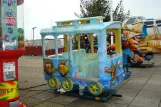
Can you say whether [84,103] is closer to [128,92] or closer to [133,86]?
[128,92]

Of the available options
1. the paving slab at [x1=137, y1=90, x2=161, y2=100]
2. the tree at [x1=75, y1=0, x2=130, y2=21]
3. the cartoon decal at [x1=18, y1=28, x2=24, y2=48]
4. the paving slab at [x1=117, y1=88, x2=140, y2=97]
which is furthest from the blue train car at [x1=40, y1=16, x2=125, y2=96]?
the tree at [x1=75, y1=0, x2=130, y2=21]

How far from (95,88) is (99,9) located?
12694 mm

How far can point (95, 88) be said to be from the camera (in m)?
6.28

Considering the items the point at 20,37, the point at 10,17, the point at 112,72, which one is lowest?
the point at 112,72

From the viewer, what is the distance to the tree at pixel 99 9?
18.1 meters

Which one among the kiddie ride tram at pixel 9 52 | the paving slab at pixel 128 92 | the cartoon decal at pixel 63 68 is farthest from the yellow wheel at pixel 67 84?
the kiddie ride tram at pixel 9 52

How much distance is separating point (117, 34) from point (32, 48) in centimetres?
1544

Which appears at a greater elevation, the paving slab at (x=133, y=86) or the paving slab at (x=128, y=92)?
the paving slab at (x=133, y=86)

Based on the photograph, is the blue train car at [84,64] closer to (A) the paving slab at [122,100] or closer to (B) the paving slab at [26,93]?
(A) the paving slab at [122,100]

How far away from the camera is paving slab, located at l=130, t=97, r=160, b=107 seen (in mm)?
5984

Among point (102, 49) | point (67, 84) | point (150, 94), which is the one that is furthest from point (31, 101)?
point (150, 94)

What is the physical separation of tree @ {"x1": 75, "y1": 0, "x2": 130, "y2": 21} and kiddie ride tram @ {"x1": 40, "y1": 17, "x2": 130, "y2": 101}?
1110 cm

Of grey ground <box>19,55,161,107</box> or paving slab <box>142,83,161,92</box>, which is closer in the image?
grey ground <box>19,55,161,107</box>

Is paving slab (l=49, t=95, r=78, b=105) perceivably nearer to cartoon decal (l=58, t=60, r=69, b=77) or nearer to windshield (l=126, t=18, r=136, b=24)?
cartoon decal (l=58, t=60, r=69, b=77)
